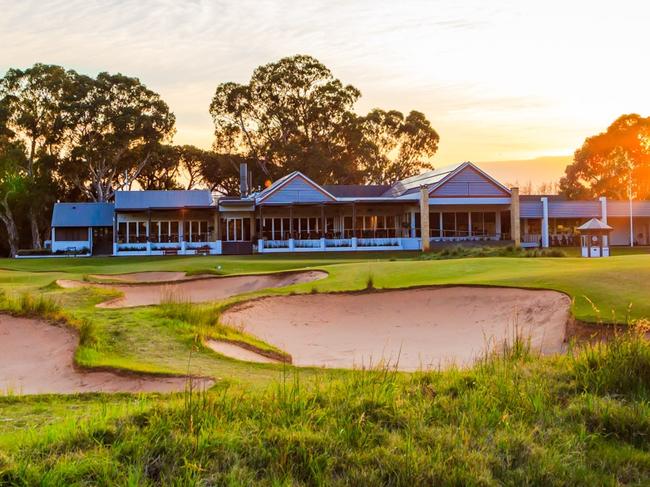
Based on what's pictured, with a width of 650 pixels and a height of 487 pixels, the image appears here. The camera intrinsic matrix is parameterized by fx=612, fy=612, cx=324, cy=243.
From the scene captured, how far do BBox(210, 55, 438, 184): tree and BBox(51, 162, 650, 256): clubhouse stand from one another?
43.1ft

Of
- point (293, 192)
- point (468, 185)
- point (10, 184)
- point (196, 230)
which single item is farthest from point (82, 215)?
point (468, 185)

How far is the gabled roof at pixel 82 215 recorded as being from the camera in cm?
5316

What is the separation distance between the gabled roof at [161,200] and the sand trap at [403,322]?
33.9 meters

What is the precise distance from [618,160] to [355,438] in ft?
255

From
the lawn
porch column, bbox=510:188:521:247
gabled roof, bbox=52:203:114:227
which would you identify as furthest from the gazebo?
gabled roof, bbox=52:203:114:227

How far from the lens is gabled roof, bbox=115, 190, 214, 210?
1918 inches

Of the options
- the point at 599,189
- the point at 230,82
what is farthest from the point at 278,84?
the point at 599,189

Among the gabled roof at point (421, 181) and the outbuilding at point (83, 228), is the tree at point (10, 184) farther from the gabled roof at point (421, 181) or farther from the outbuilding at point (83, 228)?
the gabled roof at point (421, 181)

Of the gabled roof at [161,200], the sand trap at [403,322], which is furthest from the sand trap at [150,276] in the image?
the gabled roof at [161,200]

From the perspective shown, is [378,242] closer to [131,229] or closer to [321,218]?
[321,218]

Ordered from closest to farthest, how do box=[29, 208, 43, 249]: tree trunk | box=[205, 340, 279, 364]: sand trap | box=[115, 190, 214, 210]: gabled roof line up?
box=[205, 340, 279, 364]: sand trap
box=[115, 190, 214, 210]: gabled roof
box=[29, 208, 43, 249]: tree trunk

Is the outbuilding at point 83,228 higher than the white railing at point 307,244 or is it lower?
higher

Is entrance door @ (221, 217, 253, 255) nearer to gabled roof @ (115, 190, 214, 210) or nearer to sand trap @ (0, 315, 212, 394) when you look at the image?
gabled roof @ (115, 190, 214, 210)

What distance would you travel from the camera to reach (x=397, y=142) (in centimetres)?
7612
